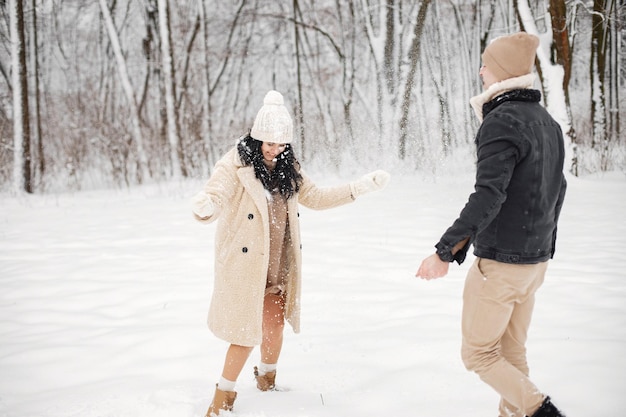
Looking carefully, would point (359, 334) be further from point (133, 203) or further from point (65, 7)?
point (65, 7)

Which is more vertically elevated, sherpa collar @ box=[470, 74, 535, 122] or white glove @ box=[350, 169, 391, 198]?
sherpa collar @ box=[470, 74, 535, 122]

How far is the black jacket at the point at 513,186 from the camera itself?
73.4 inches

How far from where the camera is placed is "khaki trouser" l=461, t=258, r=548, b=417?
1.95m

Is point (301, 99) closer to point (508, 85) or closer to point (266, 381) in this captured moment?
point (266, 381)

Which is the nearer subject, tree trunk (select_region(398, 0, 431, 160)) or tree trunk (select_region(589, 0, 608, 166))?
tree trunk (select_region(398, 0, 431, 160))

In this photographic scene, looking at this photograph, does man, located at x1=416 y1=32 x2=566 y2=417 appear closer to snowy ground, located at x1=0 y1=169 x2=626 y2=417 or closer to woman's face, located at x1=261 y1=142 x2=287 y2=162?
snowy ground, located at x1=0 y1=169 x2=626 y2=417

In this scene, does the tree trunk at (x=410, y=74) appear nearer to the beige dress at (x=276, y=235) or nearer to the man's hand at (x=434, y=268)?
the beige dress at (x=276, y=235)

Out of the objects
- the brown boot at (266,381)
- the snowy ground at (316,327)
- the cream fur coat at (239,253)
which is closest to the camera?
the cream fur coat at (239,253)

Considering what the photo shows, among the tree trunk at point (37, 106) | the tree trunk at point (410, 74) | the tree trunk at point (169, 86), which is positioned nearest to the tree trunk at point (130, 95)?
the tree trunk at point (169, 86)

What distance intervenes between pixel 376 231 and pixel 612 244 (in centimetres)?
277

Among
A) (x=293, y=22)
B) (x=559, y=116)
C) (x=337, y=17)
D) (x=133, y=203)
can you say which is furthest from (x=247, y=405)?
(x=337, y=17)

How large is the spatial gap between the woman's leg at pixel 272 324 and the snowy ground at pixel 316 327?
10.2 inches

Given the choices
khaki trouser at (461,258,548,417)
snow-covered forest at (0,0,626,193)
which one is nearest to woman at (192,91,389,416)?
khaki trouser at (461,258,548,417)

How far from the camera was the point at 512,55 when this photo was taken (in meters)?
1.96
